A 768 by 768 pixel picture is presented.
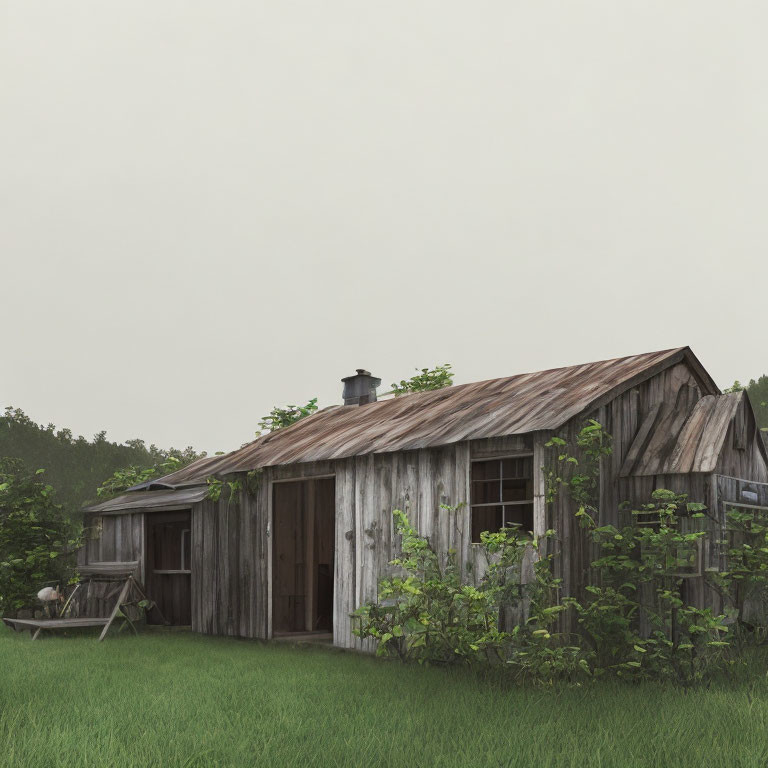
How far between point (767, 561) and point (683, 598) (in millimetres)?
1274

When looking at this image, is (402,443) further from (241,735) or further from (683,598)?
(241,735)

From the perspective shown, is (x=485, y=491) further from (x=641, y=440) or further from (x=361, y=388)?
(x=361, y=388)

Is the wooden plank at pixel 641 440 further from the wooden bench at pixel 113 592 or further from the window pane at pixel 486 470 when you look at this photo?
the wooden bench at pixel 113 592

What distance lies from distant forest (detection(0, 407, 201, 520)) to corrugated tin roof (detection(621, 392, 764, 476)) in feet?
103

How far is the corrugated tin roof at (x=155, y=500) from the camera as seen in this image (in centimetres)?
1597

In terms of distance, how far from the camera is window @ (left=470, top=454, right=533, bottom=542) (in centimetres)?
1152

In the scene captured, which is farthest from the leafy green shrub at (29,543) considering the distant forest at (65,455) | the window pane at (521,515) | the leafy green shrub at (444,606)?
the distant forest at (65,455)

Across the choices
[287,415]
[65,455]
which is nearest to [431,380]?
[287,415]

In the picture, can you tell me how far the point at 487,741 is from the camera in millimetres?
7410

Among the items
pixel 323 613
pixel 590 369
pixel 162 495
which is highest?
pixel 590 369

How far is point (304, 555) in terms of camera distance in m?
16.1

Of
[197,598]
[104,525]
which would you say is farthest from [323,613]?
[104,525]

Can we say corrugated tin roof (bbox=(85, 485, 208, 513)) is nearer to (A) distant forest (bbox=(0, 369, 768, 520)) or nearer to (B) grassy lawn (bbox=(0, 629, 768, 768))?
(B) grassy lawn (bbox=(0, 629, 768, 768))

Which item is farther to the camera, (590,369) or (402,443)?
(590,369)
